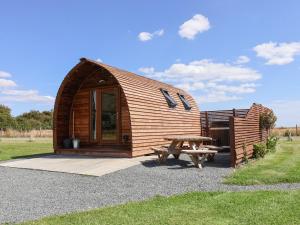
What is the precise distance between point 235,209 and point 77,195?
301 cm

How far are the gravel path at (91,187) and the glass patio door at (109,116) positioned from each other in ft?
13.5

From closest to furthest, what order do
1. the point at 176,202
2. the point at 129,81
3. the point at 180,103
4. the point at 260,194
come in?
1. the point at 176,202
2. the point at 260,194
3. the point at 129,81
4. the point at 180,103

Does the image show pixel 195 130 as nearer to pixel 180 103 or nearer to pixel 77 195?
pixel 180 103

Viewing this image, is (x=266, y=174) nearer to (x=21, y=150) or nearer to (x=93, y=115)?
(x=93, y=115)

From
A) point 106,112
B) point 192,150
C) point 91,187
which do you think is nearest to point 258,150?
point 192,150

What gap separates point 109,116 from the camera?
1374 cm

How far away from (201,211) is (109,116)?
8.89 meters

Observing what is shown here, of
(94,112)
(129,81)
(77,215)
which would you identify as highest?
(129,81)

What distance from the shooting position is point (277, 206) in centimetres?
546

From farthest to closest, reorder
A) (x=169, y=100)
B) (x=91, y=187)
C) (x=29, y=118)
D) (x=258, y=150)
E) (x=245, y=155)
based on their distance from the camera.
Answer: (x=29, y=118), (x=169, y=100), (x=258, y=150), (x=245, y=155), (x=91, y=187)

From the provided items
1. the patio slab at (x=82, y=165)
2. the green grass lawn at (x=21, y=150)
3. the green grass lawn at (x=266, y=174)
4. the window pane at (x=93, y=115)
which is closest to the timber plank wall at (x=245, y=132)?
the green grass lawn at (x=266, y=174)

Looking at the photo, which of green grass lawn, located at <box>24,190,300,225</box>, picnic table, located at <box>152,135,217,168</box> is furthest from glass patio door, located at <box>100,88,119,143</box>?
green grass lawn, located at <box>24,190,300,225</box>

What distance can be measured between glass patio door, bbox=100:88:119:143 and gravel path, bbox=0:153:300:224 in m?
4.13

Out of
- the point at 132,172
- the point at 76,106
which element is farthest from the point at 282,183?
the point at 76,106
